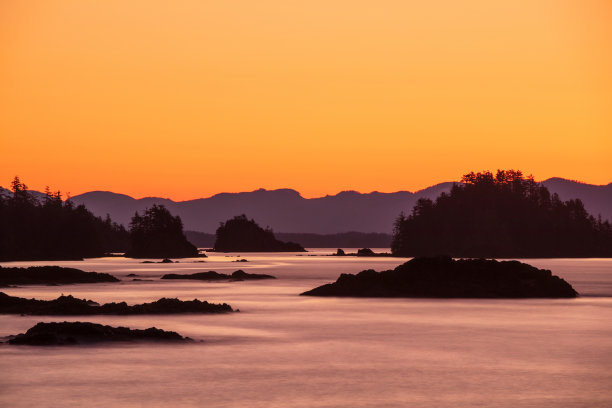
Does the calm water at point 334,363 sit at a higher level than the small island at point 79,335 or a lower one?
lower

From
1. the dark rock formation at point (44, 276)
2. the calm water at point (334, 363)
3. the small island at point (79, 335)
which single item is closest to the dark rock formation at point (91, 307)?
the calm water at point (334, 363)

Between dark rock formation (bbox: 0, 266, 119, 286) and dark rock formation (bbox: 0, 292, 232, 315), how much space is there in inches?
1220

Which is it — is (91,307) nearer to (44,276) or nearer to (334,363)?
(334,363)

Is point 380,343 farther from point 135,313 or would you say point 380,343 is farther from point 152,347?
point 135,313

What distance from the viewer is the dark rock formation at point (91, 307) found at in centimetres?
4012

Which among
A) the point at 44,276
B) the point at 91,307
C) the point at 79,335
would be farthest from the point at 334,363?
the point at 44,276

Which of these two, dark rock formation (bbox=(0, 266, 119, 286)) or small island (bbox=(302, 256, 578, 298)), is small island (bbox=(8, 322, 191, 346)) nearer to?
small island (bbox=(302, 256, 578, 298))

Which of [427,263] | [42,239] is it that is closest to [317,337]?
[427,263]

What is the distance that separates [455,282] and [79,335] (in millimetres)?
31803

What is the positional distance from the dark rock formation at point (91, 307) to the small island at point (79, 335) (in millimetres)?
10559

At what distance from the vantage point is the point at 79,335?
29.2 meters

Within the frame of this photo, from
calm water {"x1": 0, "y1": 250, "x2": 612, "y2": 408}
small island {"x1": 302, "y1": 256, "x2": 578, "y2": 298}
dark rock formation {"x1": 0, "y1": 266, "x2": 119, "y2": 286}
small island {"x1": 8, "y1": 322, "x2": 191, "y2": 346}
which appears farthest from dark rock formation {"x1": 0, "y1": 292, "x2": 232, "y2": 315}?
dark rock formation {"x1": 0, "y1": 266, "x2": 119, "y2": 286}

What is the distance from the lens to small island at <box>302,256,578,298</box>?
2183 inches

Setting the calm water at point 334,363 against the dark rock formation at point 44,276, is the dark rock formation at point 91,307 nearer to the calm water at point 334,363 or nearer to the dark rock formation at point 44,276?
the calm water at point 334,363
